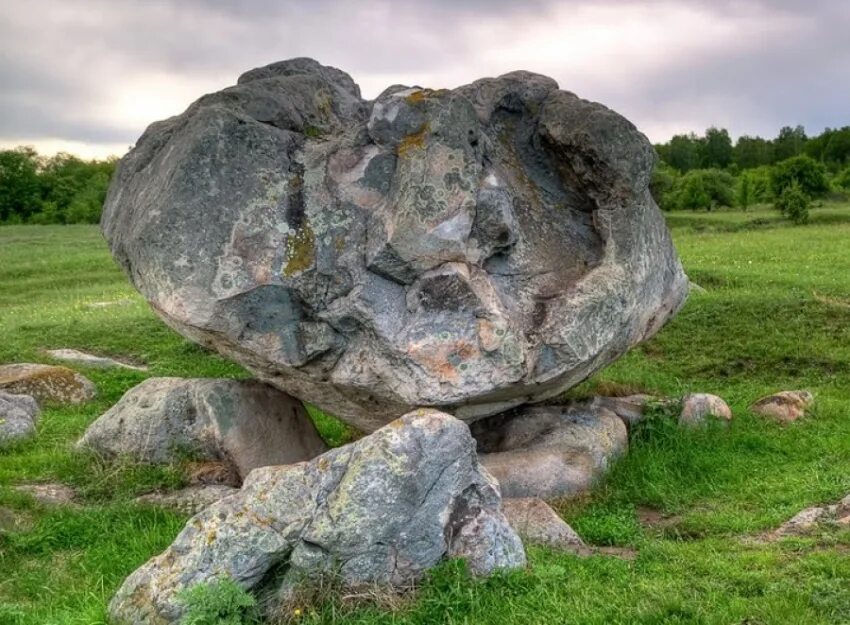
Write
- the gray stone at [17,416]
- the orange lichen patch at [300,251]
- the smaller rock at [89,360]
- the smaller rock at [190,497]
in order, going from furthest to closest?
the smaller rock at [89,360], the gray stone at [17,416], the smaller rock at [190,497], the orange lichen patch at [300,251]

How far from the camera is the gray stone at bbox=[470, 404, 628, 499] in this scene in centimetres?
1092

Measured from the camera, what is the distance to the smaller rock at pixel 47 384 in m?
15.4

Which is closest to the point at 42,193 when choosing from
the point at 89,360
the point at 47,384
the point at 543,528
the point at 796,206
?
the point at 796,206

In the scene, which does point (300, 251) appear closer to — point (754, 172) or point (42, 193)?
point (754, 172)

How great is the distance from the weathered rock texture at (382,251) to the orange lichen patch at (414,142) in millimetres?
17

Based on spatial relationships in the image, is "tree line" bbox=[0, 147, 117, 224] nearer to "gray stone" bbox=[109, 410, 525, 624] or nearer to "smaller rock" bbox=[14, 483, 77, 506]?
"smaller rock" bbox=[14, 483, 77, 506]

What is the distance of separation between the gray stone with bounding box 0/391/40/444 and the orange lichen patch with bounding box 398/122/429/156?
252 inches

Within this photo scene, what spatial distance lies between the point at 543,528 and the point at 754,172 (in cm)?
6239

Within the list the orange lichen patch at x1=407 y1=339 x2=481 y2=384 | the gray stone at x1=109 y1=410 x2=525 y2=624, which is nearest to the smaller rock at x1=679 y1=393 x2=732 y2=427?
the orange lichen patch at x1=407 y1=339 x2=481 y2=384

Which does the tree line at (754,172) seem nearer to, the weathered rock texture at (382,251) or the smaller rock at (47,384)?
the weathered rock texture at (382,251)

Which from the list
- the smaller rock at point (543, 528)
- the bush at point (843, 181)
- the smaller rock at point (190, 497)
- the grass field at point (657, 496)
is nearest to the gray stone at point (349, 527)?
the grass field at point (657, 496)

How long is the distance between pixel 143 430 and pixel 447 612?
6.13 metres

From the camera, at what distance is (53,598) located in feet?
26.7

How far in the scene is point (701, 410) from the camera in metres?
13.0
